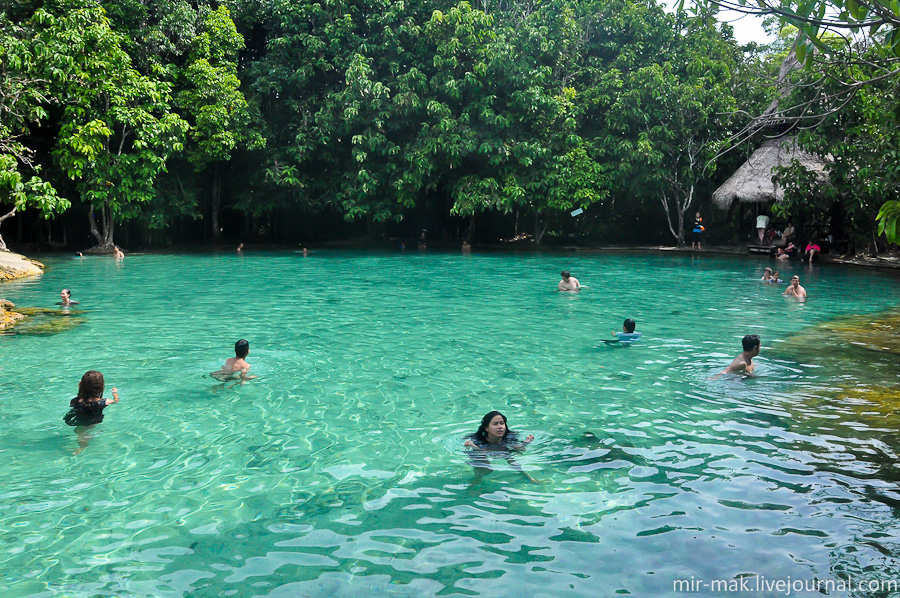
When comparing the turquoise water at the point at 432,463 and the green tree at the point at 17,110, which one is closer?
the turquoise water at the point at 432,463

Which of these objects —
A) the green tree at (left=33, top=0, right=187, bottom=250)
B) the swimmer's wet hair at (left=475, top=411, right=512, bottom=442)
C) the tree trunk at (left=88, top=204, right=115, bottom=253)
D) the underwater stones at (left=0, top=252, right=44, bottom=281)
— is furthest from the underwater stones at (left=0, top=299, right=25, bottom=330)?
the tree trunk at (left=88, top=204, right=115, bottom=253)

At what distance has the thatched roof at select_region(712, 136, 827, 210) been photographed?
27.6 m

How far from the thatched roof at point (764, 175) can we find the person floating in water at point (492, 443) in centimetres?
2262

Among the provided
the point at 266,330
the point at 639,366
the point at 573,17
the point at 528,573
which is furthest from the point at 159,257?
the point at 528,573

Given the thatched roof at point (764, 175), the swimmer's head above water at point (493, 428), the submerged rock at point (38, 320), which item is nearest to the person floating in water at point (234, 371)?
the swimmer's head above water at point (493, 428)

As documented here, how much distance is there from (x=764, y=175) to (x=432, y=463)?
81.7 ft

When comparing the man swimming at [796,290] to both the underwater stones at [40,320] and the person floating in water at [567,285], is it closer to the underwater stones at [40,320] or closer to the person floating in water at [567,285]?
the person floating in water at [567,285]

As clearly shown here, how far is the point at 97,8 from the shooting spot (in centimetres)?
2697

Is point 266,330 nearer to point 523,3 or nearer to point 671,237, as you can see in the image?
point 523,3

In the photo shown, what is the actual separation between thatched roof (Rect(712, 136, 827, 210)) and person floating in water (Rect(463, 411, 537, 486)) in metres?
22.6

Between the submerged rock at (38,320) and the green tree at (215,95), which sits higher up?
the green tree at (215,95)

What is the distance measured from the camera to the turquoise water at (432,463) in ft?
17.1

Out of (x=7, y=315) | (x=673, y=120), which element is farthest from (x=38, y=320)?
(x=673, y=120)

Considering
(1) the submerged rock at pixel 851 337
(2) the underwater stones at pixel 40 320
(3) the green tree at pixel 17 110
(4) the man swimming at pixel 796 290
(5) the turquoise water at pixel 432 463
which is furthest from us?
(3) the green tree at pixel 17 110
